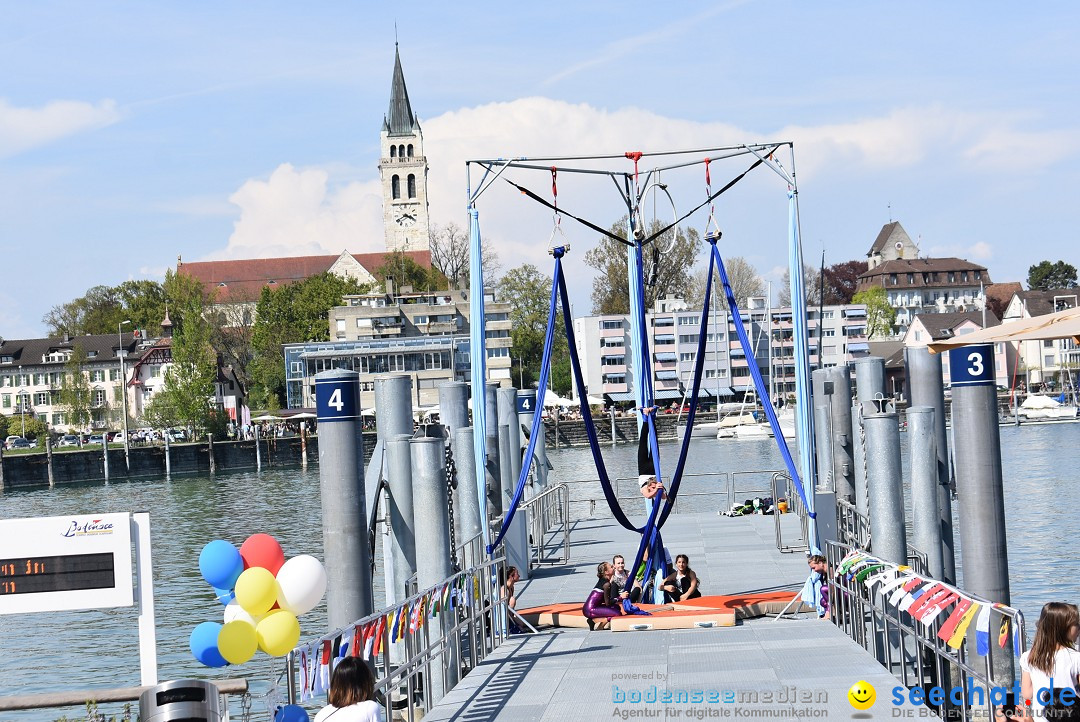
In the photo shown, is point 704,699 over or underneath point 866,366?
underneath

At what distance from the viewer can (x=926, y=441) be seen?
55.2ft

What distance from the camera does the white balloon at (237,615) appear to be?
38.4 feet

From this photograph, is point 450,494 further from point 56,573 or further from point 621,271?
point 621,271

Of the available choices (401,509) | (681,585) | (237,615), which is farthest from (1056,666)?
(681,585)

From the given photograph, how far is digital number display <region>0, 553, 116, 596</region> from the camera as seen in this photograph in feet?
42.1

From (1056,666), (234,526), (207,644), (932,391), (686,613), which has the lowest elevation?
(234,526)

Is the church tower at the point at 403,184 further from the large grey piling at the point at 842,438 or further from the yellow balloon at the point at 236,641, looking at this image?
the yellow balloon at the point at 236,641

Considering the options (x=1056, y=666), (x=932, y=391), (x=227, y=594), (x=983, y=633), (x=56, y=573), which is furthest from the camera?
(x=932, y=391)

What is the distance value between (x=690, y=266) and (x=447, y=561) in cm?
9783

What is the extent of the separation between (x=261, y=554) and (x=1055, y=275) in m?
196

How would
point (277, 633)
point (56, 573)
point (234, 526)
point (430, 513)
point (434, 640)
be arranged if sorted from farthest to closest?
1. point (234, 526)
2. point (434, 640)
3. point (430, 513)
4. point (56, 573)
5. point (277, 633)

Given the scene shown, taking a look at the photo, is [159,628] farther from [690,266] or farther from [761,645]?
[690,266]

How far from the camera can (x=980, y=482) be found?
13.2 metres

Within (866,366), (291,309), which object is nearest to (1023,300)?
(291,309)
